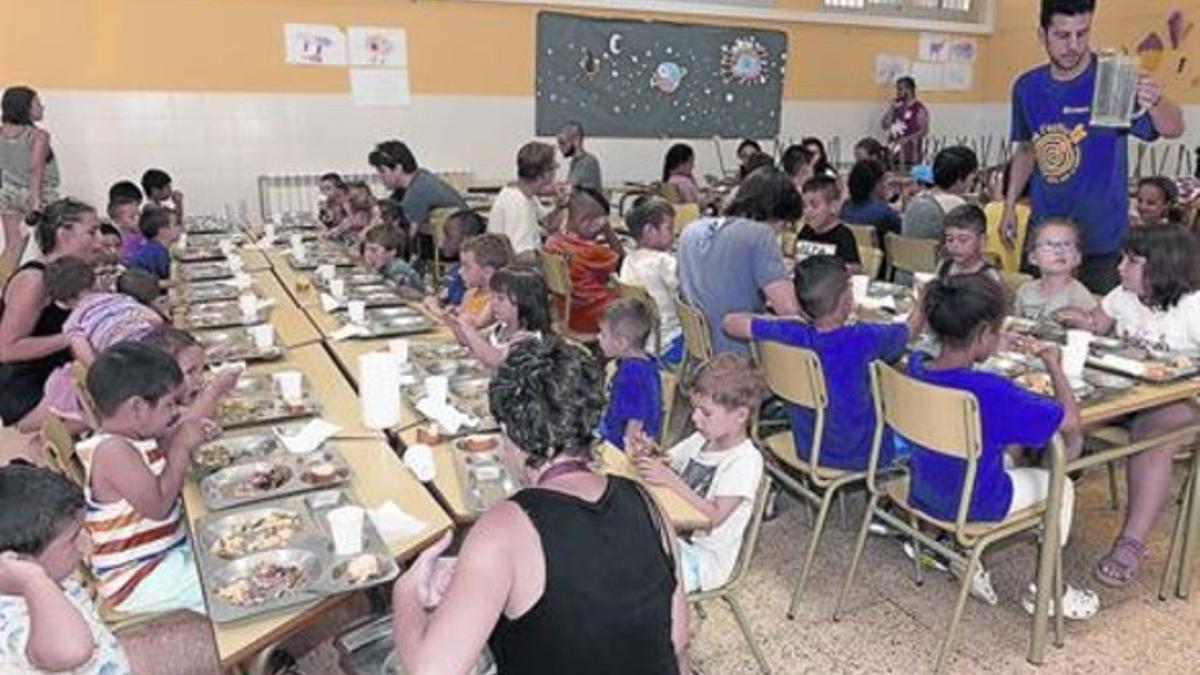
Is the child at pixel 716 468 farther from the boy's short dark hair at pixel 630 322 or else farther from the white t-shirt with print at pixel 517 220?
the white t-shirt with print at pixel 517 220

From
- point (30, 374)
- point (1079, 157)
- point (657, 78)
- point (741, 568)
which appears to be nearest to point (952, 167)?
point (1079, 157)

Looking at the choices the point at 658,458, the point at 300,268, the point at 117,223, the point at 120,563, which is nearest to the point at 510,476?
the point at 658,458

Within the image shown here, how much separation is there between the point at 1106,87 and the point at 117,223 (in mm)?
5883

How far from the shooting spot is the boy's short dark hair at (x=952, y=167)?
550 centimetres

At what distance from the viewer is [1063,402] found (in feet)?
8.46

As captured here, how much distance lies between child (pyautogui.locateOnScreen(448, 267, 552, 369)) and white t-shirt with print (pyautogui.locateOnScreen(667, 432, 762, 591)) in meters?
1.01

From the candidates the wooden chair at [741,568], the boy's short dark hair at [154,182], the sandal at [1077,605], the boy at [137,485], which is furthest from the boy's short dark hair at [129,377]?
the boy's short dark hair at [154,182]

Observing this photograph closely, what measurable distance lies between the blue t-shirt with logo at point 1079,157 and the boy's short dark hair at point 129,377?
379 cm

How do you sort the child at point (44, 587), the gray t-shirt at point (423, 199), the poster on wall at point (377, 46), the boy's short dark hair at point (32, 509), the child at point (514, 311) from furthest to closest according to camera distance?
the poster on wall at point (377, 46), the gray t-shirt at point (423, 199), the child at point (514, 311), the boy's short dark hair at point (32, 509), the child at point (44, 587)

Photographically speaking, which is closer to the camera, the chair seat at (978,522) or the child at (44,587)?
the child at (44,587)

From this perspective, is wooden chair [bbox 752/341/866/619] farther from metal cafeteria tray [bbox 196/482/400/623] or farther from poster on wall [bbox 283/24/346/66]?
poster on wall [bbox 283/24/346/66]

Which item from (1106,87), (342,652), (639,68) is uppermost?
(639,68)

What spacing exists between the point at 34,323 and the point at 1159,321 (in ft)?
14.3

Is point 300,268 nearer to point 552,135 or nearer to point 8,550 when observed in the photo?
point 8,550
